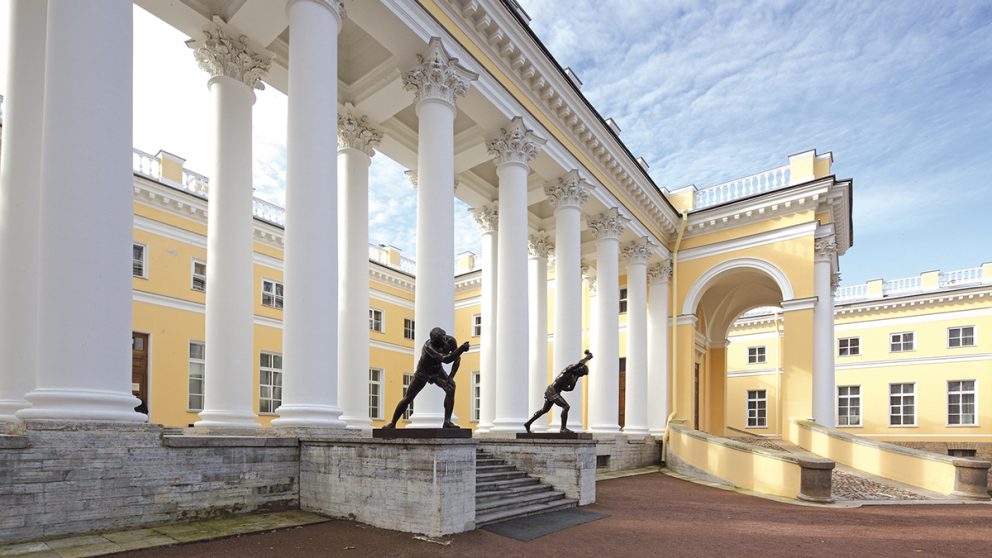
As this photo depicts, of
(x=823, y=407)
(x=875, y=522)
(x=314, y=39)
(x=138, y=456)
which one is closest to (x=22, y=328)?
(x=138, y=456)

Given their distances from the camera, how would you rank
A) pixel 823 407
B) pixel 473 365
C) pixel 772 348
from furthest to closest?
pixel 772 348 < pixel 473 365 < pixel 823 407

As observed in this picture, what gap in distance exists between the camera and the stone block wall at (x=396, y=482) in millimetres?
7113

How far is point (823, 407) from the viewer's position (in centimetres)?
1947

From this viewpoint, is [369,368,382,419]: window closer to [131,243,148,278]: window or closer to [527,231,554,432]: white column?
[527,231,554,432]: white column

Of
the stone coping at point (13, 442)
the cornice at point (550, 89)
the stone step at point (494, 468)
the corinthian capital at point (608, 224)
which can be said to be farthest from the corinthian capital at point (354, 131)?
the stone coping at point (13, 442)

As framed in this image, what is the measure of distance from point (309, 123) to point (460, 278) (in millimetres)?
21607

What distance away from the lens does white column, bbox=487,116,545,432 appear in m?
13.2

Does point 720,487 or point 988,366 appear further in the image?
point 988,366

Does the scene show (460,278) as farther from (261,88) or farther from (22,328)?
(22,328)

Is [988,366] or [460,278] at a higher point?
[460,278]

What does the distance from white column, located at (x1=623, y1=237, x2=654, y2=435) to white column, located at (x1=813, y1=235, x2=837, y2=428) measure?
5.47m

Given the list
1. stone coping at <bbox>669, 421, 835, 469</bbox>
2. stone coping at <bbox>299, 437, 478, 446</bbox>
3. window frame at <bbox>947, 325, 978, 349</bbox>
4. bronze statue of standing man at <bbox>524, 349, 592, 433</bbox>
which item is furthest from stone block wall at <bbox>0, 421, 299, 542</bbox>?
window frame at <bbox>947, 325, 978, 349</bbox>

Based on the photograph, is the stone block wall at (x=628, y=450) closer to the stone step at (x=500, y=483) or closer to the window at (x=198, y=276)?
the stone step at (x=500, y=483)

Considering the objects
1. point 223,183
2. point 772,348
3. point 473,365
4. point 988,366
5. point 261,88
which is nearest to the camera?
point 223,183
